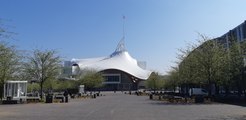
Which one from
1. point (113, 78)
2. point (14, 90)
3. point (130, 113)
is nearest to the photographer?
point (130, 113)

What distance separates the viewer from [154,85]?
102688mm

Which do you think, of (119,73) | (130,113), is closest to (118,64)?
(119,73)

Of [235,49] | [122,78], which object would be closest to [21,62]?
[235,49]

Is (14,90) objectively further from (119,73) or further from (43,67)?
(119,73)

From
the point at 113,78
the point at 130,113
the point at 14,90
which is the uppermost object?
the point at 113,78

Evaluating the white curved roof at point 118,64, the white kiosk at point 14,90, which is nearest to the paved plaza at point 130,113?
the white kiosk at point 14,90

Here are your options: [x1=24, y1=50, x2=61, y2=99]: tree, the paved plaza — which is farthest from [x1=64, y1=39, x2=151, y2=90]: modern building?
the paved plaza

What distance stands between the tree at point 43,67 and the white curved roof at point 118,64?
377 feet

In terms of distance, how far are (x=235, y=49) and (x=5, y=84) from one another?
96.9 feet

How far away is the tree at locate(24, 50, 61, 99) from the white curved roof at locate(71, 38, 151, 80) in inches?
4527

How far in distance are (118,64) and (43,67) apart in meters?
130

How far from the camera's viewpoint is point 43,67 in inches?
2025

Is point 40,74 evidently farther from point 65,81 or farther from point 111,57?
point 111,57

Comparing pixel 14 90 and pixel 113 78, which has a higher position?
pixel 113 78
